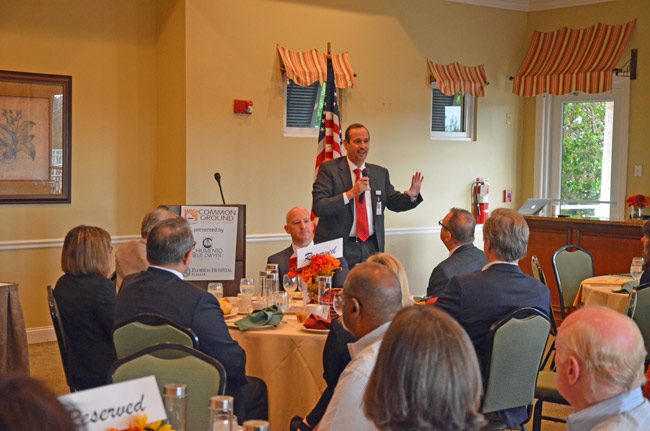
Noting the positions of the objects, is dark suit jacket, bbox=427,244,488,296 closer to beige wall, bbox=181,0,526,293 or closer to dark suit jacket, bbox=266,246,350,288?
dark suit jacket, bbox=266,246,350,288

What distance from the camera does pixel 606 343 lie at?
7.64ft

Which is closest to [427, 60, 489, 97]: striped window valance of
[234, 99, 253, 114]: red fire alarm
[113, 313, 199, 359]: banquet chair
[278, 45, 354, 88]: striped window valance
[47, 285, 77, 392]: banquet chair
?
[278, 45, 354, 88]: striped window valance

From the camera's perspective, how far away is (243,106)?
823cm

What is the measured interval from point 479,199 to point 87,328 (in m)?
6.43

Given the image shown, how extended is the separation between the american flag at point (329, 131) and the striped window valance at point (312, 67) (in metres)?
0.24

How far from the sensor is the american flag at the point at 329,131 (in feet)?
27.0

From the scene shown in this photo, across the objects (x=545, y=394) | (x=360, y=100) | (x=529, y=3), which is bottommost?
(x=545, y=394)

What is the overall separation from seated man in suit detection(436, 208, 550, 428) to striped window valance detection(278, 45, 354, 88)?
4570 millimetres

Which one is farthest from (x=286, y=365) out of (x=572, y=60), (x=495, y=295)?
(x=572, y=60)

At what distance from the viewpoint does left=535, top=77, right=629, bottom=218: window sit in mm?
9852

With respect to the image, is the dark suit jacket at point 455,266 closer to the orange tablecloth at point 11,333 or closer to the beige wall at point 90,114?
the orange tablecloth at point 11,333

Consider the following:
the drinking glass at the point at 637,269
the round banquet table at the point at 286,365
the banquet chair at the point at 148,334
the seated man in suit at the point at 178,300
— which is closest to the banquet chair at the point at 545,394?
the round banquet table at the point at 286,365

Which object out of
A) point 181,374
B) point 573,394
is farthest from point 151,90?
point 573,394

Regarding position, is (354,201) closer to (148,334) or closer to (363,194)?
(363,194)
